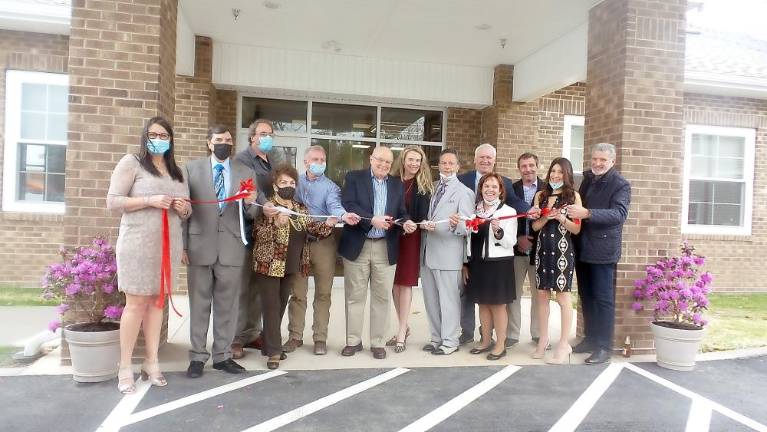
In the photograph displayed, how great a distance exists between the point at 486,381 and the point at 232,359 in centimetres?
209

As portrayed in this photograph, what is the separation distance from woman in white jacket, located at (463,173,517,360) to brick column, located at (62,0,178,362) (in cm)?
294

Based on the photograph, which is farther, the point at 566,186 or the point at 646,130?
the point at 646,130

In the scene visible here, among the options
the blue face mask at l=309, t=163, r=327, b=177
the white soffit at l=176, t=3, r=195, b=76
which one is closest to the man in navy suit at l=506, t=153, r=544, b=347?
the blue face mask at l=309, t=163, r=327, b=177

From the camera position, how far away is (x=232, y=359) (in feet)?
14.2

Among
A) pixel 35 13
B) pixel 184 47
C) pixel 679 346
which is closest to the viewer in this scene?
pixel 679 346

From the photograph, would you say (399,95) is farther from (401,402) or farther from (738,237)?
(738,237)

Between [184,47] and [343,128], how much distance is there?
289 cm

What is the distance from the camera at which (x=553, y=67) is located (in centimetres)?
727

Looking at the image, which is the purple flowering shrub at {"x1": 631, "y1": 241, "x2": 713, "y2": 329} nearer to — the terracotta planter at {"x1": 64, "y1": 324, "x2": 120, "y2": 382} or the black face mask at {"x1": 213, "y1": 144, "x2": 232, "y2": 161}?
the black face mask at {"x1": 213, "y1": 144, "x2": 232, "y2": 161}

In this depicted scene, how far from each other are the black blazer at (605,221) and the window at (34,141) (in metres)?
6.98

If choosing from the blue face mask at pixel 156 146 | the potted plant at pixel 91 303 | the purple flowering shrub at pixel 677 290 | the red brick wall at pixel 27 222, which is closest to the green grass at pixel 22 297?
the red brick wall at pixel 27 222

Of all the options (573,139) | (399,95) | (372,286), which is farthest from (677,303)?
(399,95)

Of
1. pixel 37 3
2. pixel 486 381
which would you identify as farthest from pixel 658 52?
pixel 37 3

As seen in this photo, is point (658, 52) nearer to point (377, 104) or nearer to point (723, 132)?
point (377, 104)
